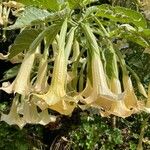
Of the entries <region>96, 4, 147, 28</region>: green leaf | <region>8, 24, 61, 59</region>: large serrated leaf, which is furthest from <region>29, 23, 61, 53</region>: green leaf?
<region>96, 4, 147, 28</region>: green leaf

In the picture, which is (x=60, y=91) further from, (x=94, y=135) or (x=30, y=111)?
(x=94, y=135)

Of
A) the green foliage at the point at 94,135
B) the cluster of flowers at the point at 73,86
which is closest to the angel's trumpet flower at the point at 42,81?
the cluster of flowers at the point at 73,86

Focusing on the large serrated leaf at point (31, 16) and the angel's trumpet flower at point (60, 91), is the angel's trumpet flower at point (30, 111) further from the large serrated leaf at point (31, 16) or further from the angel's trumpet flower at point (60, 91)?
the large serrated leaf at point (31, 16)

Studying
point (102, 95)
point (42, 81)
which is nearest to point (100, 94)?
point (102, 95)

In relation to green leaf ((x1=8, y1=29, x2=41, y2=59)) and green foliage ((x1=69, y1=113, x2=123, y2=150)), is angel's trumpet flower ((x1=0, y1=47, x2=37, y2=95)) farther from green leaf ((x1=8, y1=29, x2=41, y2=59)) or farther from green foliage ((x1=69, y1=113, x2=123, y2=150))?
green foliage ((x1=69, y1=113, x2=123, y2=150))

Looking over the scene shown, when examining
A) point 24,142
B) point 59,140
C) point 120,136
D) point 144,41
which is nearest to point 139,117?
point 120,136

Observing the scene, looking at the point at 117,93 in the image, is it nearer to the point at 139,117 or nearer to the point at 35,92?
the point at 35,92

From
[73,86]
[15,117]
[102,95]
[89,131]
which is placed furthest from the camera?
[89,131]
